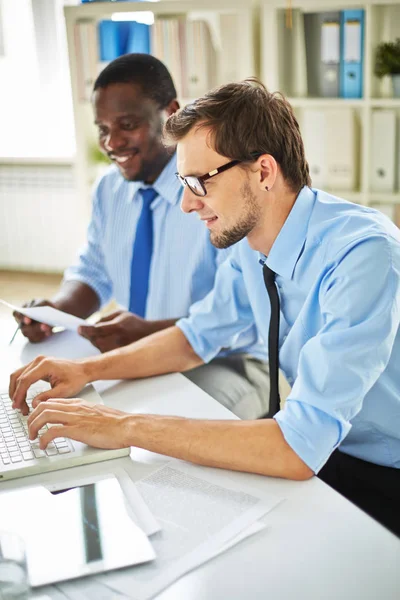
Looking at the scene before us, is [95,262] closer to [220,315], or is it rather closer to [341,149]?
[220,315]

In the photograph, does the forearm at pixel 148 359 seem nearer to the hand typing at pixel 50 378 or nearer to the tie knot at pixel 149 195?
the hand typing at pixel 50 378

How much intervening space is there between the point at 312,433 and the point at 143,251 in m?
1.08

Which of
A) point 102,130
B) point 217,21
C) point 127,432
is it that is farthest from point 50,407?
point 217,21

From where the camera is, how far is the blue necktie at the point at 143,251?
203cm

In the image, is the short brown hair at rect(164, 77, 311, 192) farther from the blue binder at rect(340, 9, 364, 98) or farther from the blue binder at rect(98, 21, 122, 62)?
the blue binder at rect(98, 21, 122, 62)

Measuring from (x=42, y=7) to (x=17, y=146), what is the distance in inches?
37.6

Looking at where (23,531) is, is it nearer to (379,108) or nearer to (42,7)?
(379,108)

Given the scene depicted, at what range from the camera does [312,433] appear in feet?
3.51

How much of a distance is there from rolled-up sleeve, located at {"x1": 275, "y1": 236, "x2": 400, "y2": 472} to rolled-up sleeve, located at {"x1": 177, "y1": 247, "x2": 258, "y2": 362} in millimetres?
475

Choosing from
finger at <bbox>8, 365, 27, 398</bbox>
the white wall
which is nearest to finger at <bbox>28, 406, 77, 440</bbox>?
finger at <bbox>8, 365, 27, 398</bbox>

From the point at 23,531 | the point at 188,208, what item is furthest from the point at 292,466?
the point at 188,208

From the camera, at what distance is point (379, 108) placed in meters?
3.11

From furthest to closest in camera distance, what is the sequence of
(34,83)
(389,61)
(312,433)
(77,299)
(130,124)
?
(34,83) < (389,61) < (77,299) < (130,124) < (312,433)

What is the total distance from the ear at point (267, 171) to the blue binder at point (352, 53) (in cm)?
191
